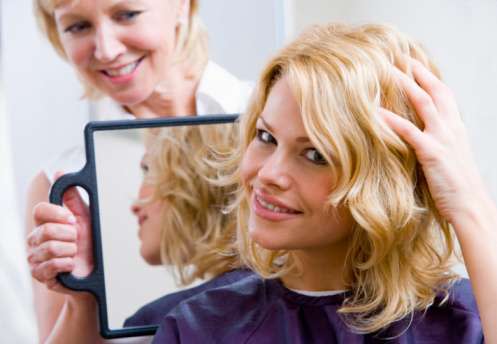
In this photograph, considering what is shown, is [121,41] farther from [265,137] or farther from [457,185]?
[457,185]

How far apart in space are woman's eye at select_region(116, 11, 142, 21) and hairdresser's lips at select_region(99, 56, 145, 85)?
0.07 meters

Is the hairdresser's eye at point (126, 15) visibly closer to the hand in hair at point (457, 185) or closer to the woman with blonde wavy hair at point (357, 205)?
the woman with blonde wavy hair at point (357, 205)

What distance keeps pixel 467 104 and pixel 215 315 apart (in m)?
0.64

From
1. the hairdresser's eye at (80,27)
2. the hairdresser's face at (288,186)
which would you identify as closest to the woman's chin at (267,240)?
the hairdresser's face at (288,186)

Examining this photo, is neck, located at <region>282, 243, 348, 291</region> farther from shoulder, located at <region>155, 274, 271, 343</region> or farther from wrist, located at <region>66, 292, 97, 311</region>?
wrist, located at <region>66, 292, 97, 311</region>

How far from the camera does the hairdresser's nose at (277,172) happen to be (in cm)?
98

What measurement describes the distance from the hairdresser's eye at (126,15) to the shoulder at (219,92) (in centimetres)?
15

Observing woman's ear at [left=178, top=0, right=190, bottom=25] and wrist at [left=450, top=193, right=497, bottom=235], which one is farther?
Answer: woman's ear at [left=178, top=0, right=190, bottom=25]

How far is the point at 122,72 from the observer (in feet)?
4.06

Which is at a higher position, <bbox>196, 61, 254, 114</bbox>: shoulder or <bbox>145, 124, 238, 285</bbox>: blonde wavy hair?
<bbox>196, 61, 254, 114</bbox>: shoulder

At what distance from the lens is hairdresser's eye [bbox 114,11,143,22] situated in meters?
1.21

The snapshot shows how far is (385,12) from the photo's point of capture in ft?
4.75

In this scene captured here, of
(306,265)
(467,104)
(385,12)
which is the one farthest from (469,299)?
(385,12)

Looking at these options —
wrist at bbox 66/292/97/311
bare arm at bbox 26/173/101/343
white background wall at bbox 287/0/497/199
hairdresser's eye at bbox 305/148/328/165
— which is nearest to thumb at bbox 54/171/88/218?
bare arm at bbox 26/173/101/343
